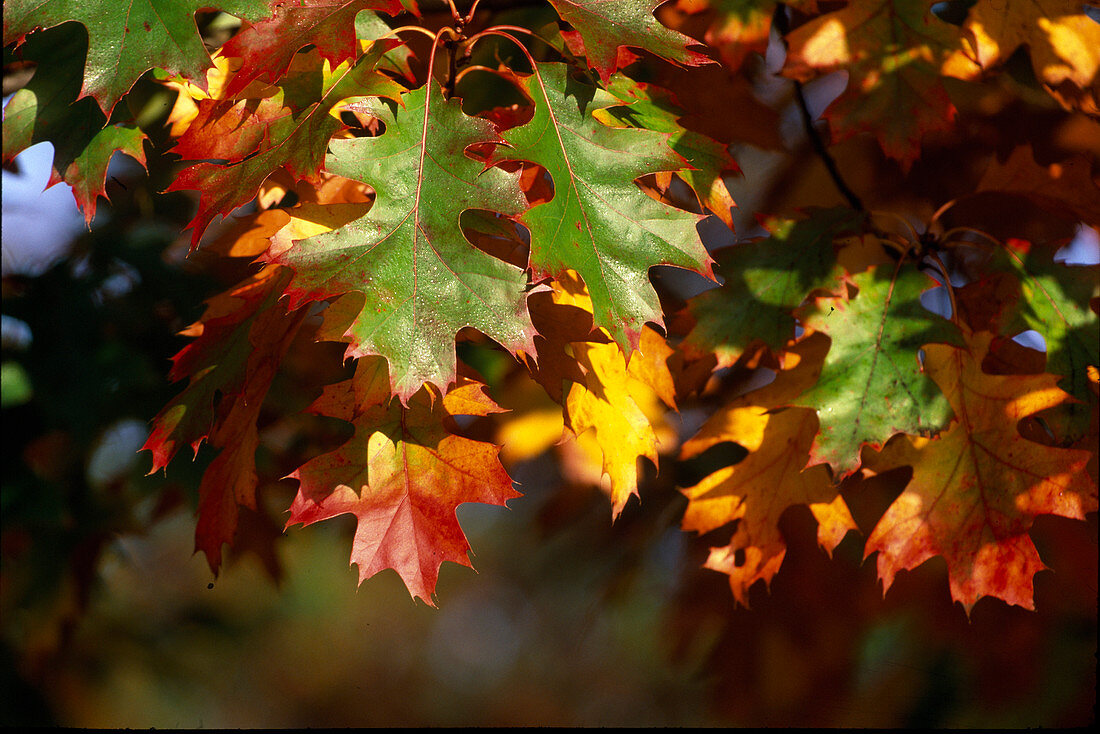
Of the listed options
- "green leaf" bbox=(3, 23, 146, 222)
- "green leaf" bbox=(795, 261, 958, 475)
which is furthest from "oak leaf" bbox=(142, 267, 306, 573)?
"green leaf" bbox=(795, 261, 958, 475)

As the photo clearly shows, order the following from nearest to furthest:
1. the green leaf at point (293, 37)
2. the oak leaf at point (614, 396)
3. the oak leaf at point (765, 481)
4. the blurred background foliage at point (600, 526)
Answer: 1. the green leaf at point (293, 37)
2. the oak leaf at point (614, 396)
3. the oak leaf at point (765, 481)
4. the blurred background foliage at point (600, 526)

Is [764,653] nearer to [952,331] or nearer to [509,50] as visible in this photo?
[952,331]

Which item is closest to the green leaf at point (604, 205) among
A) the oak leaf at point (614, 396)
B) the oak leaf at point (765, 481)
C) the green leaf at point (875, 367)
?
the oak leaf at point (614, 396)

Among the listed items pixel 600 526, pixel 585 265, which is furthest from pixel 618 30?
pixel 600 526

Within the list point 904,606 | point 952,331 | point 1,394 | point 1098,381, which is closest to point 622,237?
point 952,331

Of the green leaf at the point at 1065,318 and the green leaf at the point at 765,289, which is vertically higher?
the green leaf at the point at 765,289

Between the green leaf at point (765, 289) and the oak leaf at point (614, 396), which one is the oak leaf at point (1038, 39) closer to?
the green leaf at point (765, 289)

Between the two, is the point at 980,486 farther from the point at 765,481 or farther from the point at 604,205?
the point at 604,205

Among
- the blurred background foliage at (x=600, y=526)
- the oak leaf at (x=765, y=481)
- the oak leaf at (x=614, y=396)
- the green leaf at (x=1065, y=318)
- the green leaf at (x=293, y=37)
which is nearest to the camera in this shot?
the green leaf at (x=293, y=37)
